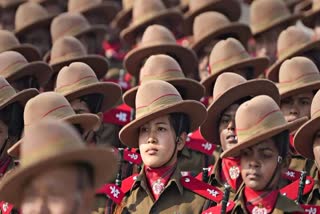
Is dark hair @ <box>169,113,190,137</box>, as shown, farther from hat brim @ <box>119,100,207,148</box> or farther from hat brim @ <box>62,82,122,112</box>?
hat brim @ <box>62,82,122,112</box>

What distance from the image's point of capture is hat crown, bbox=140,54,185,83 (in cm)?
1052

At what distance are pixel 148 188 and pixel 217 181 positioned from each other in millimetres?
742

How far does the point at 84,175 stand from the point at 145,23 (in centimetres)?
752

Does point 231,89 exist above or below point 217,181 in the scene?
above

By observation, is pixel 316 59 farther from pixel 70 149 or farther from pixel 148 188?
pixel 70 149

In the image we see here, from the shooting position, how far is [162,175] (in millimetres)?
8906

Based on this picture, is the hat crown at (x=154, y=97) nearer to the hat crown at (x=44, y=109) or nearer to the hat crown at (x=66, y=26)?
the hat crown at (x=44, y=109)

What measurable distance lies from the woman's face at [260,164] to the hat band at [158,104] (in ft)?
3.08

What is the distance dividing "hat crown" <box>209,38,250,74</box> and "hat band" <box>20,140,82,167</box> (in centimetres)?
522

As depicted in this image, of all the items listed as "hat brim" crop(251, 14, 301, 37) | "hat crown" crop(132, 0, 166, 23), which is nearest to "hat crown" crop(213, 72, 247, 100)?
"hat brim" crop(251, 14, 301, 37)

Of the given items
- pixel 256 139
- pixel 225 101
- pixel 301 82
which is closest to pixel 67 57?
pixel 301 82

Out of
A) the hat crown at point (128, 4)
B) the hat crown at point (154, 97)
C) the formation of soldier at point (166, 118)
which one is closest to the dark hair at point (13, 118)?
the formation of soldier at point (166, 118)

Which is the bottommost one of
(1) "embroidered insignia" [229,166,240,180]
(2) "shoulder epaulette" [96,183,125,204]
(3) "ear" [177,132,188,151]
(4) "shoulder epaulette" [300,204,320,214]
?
(2) "shoulder epaulette" [96,183,125,204]

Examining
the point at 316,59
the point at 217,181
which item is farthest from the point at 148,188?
the point at 316,59
